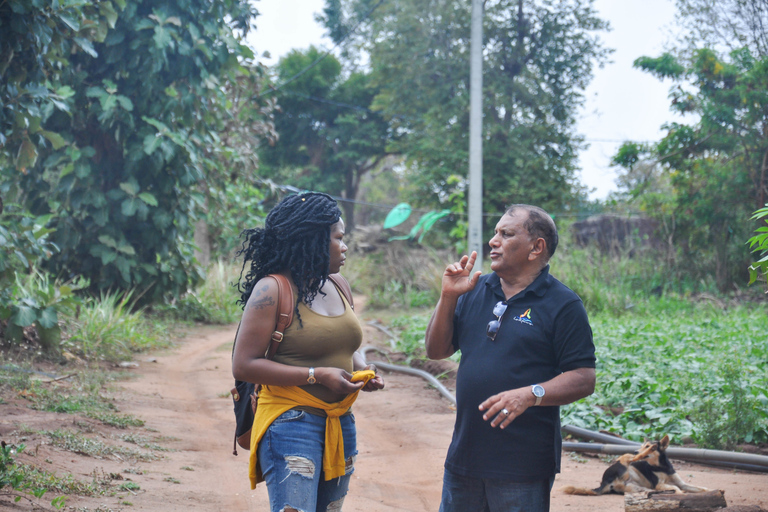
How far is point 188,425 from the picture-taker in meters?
6.34

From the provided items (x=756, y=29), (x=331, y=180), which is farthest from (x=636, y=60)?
(x=331, y=180)

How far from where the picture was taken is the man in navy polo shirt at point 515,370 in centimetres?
256

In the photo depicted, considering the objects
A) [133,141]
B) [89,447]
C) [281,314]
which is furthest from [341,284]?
[133,141]

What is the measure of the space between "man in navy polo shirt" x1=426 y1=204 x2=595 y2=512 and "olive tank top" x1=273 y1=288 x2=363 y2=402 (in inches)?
16.6

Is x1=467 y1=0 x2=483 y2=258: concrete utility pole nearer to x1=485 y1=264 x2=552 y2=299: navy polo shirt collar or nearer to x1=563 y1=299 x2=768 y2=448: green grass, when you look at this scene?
x1=563 y1=299 x2=768 y2=448: green grass

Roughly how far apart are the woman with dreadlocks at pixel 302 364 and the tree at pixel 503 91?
20514mm

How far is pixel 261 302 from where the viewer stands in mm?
2605

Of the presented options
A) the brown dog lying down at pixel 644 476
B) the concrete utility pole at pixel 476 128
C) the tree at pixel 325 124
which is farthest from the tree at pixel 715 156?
the tree at pixel 325 124

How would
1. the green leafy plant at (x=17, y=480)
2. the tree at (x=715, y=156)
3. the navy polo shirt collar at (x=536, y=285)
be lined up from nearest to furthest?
the navy polo shirt collar at (x=536, y=285) → the green leafy plant at (x=17, y=480) → the tree at (x=715, y=156)

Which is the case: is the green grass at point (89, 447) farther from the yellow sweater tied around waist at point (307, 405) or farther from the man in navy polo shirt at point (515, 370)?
the man in navy polo shirt at point (515, 370)

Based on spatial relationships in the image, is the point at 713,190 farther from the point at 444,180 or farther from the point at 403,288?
the point at 444,180

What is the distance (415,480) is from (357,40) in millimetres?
35825

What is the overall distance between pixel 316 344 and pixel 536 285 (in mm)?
915

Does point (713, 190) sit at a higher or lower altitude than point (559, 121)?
lower
